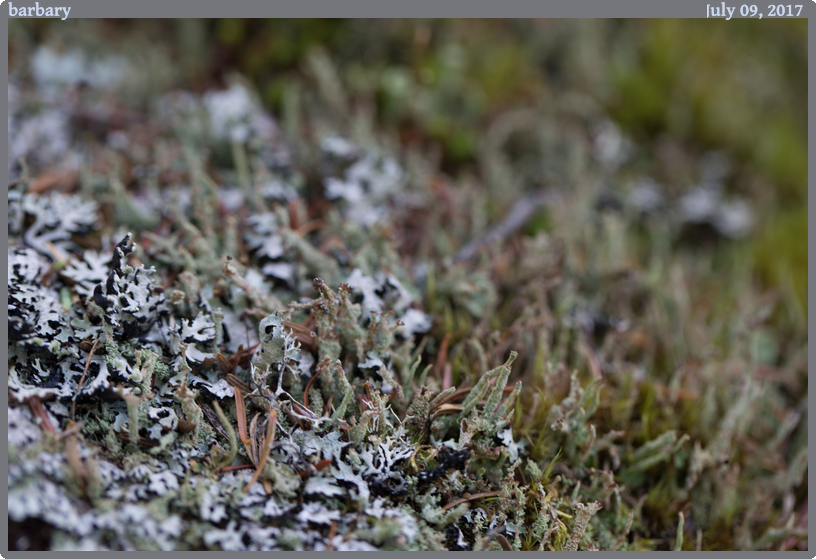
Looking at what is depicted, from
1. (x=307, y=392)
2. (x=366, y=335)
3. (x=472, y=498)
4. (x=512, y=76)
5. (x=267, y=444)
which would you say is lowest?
(x=472, y=498)

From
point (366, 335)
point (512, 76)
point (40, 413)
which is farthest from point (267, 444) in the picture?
point (512, 76)

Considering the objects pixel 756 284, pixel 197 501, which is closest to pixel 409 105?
pixel 756 284

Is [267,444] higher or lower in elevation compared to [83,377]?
lower

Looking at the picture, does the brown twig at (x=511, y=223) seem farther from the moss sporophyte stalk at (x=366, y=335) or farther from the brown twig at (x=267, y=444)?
the brown twig at (x=267, y=444)

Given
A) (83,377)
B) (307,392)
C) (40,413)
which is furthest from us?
(307,392)

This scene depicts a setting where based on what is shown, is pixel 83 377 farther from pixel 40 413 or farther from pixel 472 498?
pixel 472 498

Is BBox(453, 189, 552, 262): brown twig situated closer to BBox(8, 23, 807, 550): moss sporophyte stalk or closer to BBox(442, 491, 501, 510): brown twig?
BBox(8, 23, 807, 550): moss sporophyte stalk
